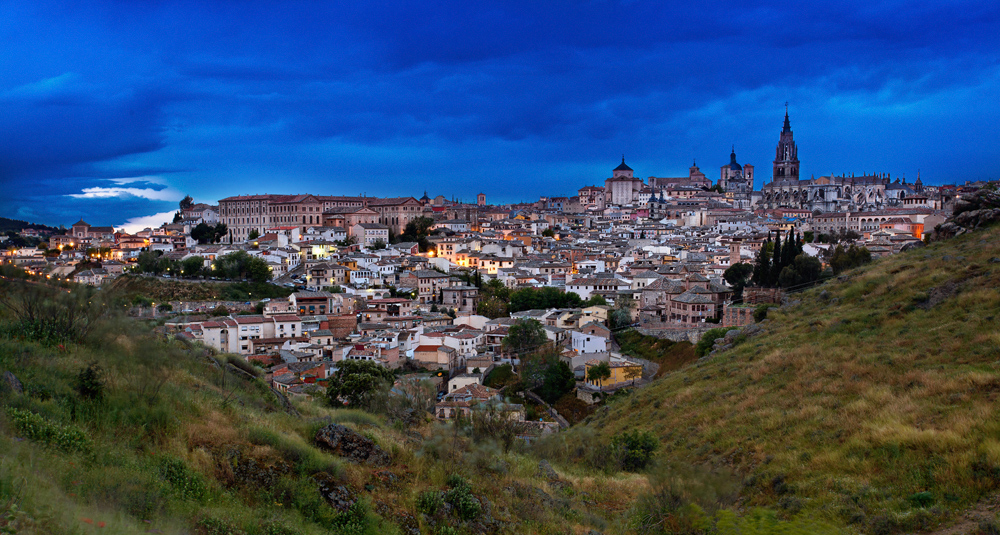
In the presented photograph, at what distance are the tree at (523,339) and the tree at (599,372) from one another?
658 centimetres

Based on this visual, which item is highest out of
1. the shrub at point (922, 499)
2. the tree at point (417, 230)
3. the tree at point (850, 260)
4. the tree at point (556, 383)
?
the tree at point (417, 230)

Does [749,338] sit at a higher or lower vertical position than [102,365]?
lower

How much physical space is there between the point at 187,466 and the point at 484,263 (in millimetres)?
51013

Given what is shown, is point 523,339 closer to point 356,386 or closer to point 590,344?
point 590,344

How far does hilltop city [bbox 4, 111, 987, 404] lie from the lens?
102 ft

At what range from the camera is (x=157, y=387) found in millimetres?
6910

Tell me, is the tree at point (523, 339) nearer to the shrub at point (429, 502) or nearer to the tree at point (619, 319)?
the tree at point (619, 319)

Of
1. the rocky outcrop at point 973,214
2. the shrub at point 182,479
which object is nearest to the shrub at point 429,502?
the shrub at point 182,479

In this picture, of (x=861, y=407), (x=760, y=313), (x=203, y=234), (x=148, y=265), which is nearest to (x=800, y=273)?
(x=760, y=313)

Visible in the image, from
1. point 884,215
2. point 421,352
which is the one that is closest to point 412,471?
point 421,352

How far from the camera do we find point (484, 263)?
187 feet

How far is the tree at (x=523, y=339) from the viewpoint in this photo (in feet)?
105

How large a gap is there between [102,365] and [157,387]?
0.92m

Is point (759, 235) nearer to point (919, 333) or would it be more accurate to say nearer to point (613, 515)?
point (919, 333)
